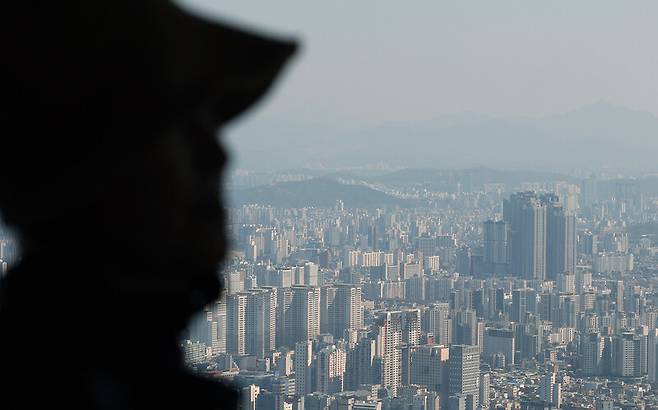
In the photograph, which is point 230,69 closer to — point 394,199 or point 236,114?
point 236,114

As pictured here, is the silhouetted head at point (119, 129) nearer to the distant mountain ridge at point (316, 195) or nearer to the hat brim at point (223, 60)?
the hat brim at point (223, 60)

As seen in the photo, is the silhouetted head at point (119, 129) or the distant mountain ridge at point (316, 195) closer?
the silhouetted head at point (119, 129)

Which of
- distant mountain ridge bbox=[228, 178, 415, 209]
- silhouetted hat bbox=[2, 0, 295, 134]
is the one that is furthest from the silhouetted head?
distant mountain ridge bbox=[228, 178, 415, 209]

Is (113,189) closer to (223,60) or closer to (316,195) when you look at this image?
(223,60)

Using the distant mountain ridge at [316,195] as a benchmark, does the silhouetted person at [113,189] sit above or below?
below

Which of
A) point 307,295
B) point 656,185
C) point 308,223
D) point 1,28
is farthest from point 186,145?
point 656,185

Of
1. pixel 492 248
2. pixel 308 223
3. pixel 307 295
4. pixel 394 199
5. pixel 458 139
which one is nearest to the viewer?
pixel 307 295

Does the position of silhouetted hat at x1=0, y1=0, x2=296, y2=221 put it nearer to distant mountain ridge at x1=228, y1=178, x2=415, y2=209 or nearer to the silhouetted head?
the silhouetted head

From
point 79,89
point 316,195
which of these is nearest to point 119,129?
point 79,89

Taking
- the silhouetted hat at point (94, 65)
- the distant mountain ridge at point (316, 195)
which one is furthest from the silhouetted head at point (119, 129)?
the distant mountain ridge at point (316, 195)
